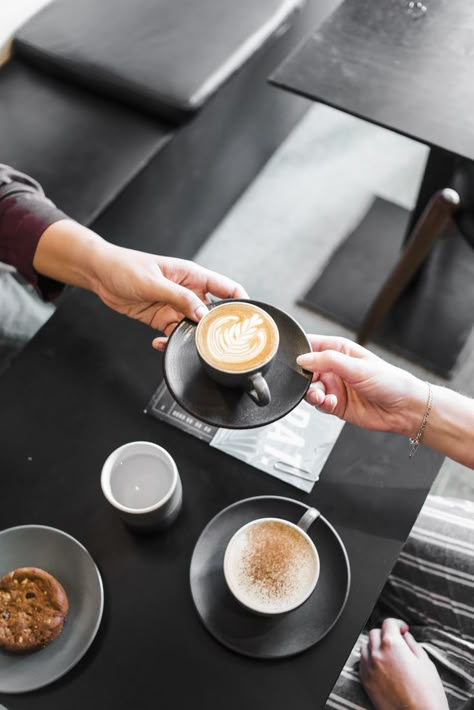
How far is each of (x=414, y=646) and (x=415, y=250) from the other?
1.09m

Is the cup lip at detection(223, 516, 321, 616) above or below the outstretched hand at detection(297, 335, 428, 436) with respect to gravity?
below

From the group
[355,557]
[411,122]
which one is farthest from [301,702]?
[411,122]

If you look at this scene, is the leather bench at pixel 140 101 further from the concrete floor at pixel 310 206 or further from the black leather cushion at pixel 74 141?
the concrete floor at pixel 310 206

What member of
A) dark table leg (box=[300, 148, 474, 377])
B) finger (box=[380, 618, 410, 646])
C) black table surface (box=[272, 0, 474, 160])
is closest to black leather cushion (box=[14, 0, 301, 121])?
black table surface (box=[272, 0, 474, 160])

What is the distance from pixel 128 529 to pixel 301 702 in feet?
1.27

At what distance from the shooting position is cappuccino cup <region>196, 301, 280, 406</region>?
99 cm

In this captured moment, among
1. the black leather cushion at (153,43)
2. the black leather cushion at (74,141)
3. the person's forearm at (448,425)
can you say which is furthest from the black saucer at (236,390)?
the black leather cushion at (153,43)

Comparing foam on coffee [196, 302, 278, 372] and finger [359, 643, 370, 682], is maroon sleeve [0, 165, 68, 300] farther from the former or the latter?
finger [359, 643, 370, 682]

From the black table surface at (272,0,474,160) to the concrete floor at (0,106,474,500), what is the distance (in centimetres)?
78

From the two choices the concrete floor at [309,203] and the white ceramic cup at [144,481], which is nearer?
the white ceramic cup at [144,481]

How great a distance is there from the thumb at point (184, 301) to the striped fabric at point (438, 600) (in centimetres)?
61

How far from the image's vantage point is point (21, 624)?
0.98m

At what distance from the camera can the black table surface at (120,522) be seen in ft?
3.25

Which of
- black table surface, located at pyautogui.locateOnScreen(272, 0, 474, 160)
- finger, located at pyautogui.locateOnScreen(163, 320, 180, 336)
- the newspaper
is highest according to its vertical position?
black table surface, located at pyautogui.locateOnScreen(272, 0, 474, 160)
